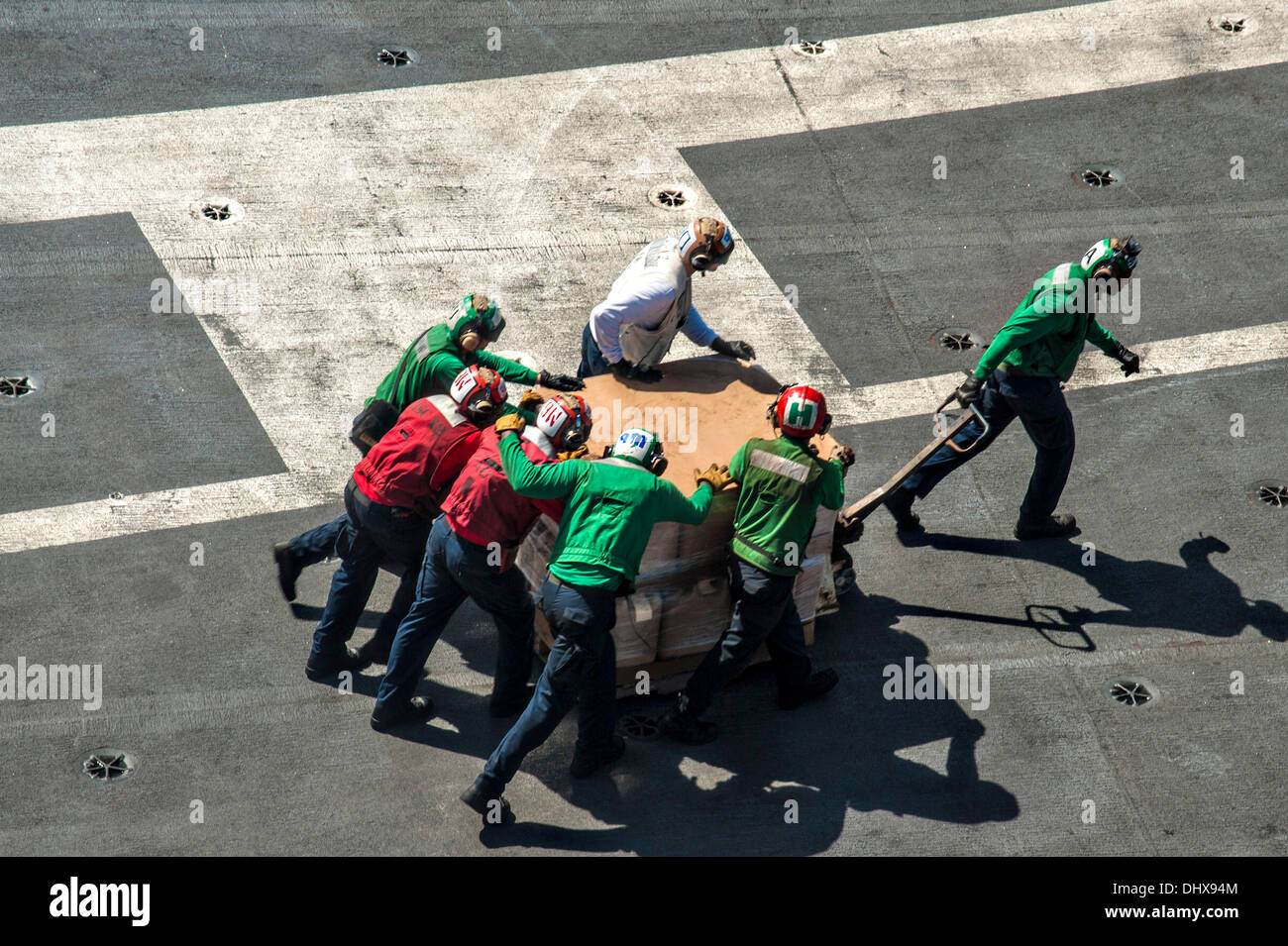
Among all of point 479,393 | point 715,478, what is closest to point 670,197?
point 479,393

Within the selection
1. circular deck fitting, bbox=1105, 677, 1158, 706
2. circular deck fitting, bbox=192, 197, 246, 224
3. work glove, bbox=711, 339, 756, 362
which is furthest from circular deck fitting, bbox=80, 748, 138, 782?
circular deck fitting, bbox=1105, 677, 1158, 706

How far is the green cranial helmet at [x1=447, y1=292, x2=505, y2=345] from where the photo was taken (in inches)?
330

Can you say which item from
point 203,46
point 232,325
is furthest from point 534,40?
point 232,325

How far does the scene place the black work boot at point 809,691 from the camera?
26.8 feet

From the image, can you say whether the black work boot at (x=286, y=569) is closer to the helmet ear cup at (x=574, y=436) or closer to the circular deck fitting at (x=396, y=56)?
the helmet ear cup at (x=574, y=436)

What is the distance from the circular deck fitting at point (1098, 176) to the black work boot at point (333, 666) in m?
7.56

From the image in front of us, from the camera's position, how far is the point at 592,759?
25.4ft

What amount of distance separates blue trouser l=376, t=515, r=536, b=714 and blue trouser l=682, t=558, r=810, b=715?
3.16ft

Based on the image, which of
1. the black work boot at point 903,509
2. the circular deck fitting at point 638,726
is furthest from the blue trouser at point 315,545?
the black work boot at point 903,509

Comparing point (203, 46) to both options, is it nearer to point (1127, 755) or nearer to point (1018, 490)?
point (1018, 490)

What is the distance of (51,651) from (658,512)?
368cm

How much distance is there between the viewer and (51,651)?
8.27m

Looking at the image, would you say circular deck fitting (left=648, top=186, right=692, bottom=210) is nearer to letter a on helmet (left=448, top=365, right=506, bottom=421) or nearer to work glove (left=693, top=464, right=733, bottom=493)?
letter a on helmet (left=448, top=365, right=506, bottom=421)

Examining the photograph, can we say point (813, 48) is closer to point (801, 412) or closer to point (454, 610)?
point (801, 412)
